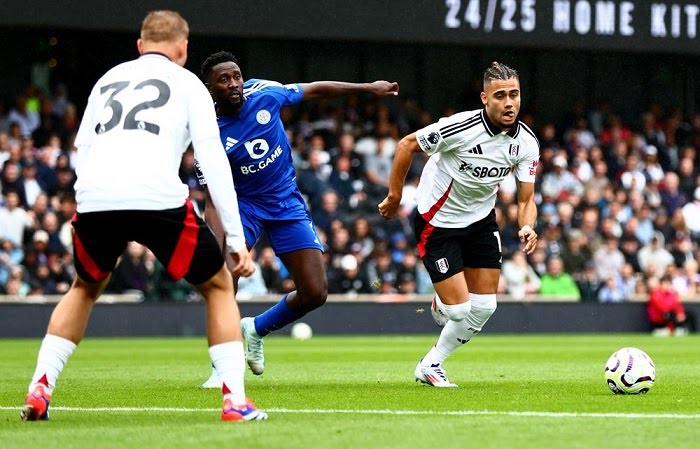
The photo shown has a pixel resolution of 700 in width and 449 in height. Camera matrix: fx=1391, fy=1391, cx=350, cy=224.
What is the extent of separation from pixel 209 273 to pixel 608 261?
61.7 feet

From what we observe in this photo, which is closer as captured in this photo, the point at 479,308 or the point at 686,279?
the point at 479,308

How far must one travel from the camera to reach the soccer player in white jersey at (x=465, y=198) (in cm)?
1013

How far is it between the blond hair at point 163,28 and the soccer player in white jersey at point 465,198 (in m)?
3.23

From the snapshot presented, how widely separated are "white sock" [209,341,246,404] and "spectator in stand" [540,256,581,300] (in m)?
17.3

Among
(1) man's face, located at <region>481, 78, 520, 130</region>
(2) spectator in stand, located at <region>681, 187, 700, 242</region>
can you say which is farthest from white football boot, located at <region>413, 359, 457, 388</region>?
(2) spectator in stand, located at <region>681, 187, 700, 242</region>

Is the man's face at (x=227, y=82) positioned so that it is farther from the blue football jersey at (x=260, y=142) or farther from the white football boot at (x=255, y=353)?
the white football boot at (x=255, y=353)

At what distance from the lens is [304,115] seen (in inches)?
1009

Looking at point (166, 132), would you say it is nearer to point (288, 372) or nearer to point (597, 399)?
point (597, 399)

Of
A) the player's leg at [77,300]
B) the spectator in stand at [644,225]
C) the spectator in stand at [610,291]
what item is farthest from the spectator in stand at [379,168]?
the player's leg at [77,300]

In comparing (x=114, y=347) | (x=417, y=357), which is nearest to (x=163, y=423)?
(x=417, y=357)

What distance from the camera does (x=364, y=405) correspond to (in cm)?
834

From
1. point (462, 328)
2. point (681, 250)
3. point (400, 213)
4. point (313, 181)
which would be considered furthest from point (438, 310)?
point (681, 250)

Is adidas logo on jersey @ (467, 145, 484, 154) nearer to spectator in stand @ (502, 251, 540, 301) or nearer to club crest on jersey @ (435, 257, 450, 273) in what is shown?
club crest on jersey @ (435, 257, 450, 273)

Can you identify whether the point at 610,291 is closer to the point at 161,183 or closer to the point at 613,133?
the point at 613,133
